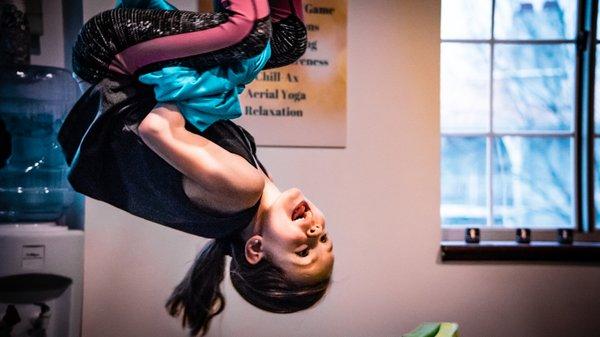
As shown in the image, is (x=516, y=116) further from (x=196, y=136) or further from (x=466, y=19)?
(x=196, y=136)

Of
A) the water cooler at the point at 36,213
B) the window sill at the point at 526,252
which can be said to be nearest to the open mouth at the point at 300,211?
the water cooler at the point at 36,213

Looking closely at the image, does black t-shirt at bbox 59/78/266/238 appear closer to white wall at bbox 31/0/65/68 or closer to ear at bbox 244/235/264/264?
ear at bbox 244/235/264/264

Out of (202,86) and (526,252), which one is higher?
(202,86)

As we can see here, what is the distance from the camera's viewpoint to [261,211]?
1.12 m

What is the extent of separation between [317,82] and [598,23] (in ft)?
3.44

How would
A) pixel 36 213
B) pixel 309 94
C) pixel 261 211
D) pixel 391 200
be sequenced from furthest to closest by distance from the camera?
pixel 391 200 < pixel 309 94 < pixel 36 213 < pixel 261 211

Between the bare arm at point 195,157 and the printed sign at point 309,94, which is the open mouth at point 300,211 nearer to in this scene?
the bare arm at point 195,157

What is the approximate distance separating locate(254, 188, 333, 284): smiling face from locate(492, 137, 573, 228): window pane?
1115mm

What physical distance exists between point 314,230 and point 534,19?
1381 mm

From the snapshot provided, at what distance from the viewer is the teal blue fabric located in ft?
3.27

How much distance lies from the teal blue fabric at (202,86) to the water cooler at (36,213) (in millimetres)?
343

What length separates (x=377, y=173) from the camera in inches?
70.4

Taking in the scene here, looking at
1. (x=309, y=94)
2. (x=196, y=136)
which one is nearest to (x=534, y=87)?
(x=309, y=94)

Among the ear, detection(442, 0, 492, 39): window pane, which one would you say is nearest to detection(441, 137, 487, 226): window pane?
detection(442, 0, 492, 39): window pane
